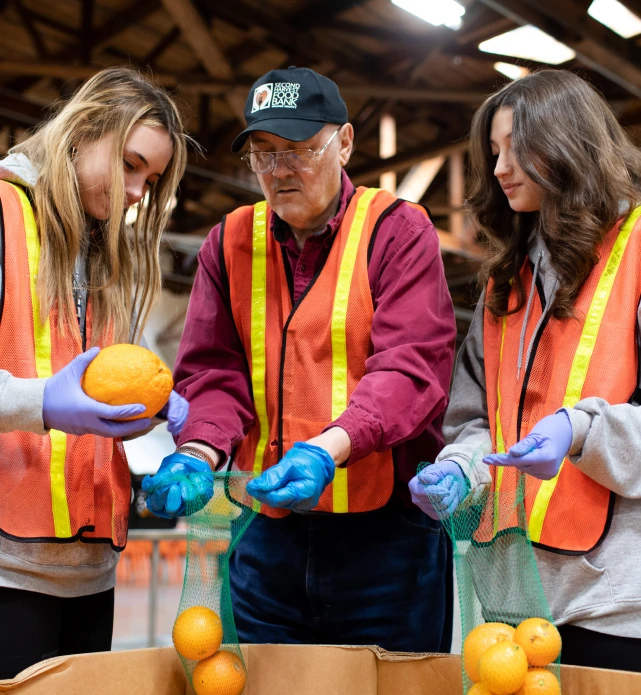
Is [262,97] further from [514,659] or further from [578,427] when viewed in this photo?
[514,659]

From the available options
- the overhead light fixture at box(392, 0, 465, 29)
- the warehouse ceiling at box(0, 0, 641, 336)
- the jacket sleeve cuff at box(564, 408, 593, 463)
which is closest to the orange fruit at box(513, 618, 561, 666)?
the jacket sleeve cuff at box(564, 408, 593, 463)

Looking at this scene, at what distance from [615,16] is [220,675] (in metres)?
4.02

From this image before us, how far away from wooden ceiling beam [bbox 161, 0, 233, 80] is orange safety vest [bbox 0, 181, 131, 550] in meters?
3.17

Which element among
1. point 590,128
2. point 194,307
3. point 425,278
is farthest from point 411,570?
point 590,128

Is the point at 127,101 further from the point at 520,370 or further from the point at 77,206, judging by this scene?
the point at 520,370

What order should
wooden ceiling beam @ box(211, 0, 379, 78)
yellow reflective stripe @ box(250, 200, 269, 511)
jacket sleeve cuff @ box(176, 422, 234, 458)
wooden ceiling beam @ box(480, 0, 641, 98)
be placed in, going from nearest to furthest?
jacket sleeve cuff @ box(176, 422, 234, 458) < yellow reflective stripe @ box(250, 200, 269, 511) < wooden ceiling beam @ box(480, 0, 641, 98) < wooden ceiling beam @ box(211, 0, 379, 78)

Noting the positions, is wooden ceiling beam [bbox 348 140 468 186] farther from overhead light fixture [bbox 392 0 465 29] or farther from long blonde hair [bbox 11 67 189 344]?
long blonde hair [bbox 11 67 189 344]

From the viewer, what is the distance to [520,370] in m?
1.57

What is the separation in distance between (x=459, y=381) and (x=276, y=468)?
0.57 m

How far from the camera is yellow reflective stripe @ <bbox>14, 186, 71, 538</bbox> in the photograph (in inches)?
57.7

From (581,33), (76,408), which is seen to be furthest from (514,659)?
(581,33)

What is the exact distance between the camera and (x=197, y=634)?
52.1 inches

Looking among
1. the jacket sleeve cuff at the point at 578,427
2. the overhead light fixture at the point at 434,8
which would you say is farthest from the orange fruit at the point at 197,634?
the overhead light fixture at the point at 434,8

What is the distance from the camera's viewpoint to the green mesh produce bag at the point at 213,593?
4.38 ft
